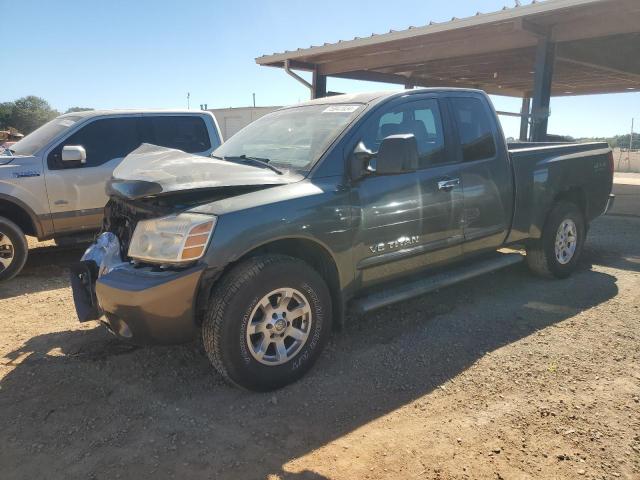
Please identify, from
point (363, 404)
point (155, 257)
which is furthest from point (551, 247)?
point (155, 257)

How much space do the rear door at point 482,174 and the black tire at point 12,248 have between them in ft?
15.8

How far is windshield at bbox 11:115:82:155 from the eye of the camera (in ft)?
19.8

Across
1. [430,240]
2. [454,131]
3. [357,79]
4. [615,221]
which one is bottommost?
[615,221]

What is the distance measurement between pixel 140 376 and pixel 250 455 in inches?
47.9

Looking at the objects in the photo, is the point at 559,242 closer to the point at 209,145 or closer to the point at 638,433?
the point at 638,433

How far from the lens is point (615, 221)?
30.2 ft

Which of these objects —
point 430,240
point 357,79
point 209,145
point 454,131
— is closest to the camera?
point 430,240

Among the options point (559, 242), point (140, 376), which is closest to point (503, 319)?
point (559, 242)

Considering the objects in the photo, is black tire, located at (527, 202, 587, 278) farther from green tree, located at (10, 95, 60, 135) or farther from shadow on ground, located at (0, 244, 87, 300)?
green tree, located at (10, 95, 60, 135)

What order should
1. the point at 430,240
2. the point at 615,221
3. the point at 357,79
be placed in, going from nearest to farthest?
the point at 430,240 → the point at 615,221 → the point at 357,79

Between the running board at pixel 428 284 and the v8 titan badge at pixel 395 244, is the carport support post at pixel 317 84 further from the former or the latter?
the v8 titan badge at pixel 395 244

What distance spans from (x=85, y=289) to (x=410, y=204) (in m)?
2.40

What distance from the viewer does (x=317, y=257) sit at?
345 cm

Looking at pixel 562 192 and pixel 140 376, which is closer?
pixel 140 376
